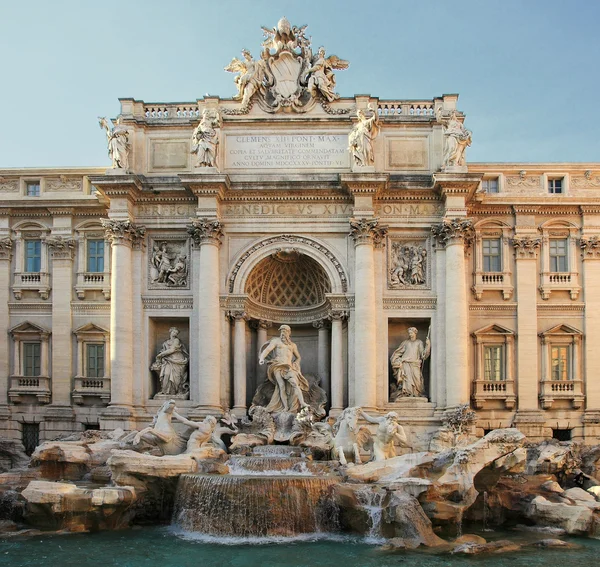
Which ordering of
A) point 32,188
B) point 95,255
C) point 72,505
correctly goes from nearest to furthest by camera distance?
point 72,505 → point 95,255 → point 32,188

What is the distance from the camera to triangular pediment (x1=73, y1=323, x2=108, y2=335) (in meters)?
29.2

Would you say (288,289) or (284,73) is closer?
(284,73)

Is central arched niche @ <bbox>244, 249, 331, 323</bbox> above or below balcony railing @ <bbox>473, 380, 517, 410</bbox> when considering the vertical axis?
above

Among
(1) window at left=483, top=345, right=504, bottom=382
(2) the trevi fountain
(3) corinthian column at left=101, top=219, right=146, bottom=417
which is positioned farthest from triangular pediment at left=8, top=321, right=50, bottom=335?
(1) window at left=483, top=345, right=504, bottom=382

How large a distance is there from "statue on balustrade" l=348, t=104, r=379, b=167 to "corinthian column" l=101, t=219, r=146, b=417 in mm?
8048

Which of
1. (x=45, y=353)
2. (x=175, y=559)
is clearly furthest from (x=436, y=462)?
(x=45, y=353)

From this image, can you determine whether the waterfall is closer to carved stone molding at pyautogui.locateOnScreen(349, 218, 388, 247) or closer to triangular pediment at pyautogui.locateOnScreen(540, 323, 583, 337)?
carved stone molding at pyautogui.locateOnScreen(349, 218, 388, 247)

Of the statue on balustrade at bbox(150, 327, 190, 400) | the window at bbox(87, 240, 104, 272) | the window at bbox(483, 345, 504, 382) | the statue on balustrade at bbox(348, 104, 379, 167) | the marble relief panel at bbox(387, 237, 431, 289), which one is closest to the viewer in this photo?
the statue on balustrade at bbox(348, 104, 379, 167)

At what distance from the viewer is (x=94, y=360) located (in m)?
29.5

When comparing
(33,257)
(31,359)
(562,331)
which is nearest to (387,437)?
(562,331)

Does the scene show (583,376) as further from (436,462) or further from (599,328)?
(436,462)

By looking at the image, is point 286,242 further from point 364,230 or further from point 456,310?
point 456,310

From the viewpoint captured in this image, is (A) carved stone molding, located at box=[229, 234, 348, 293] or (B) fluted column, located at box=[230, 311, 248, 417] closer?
(B) fluted column, located at box=[230, 311, 248, 417]

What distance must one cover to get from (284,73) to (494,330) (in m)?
11.8
